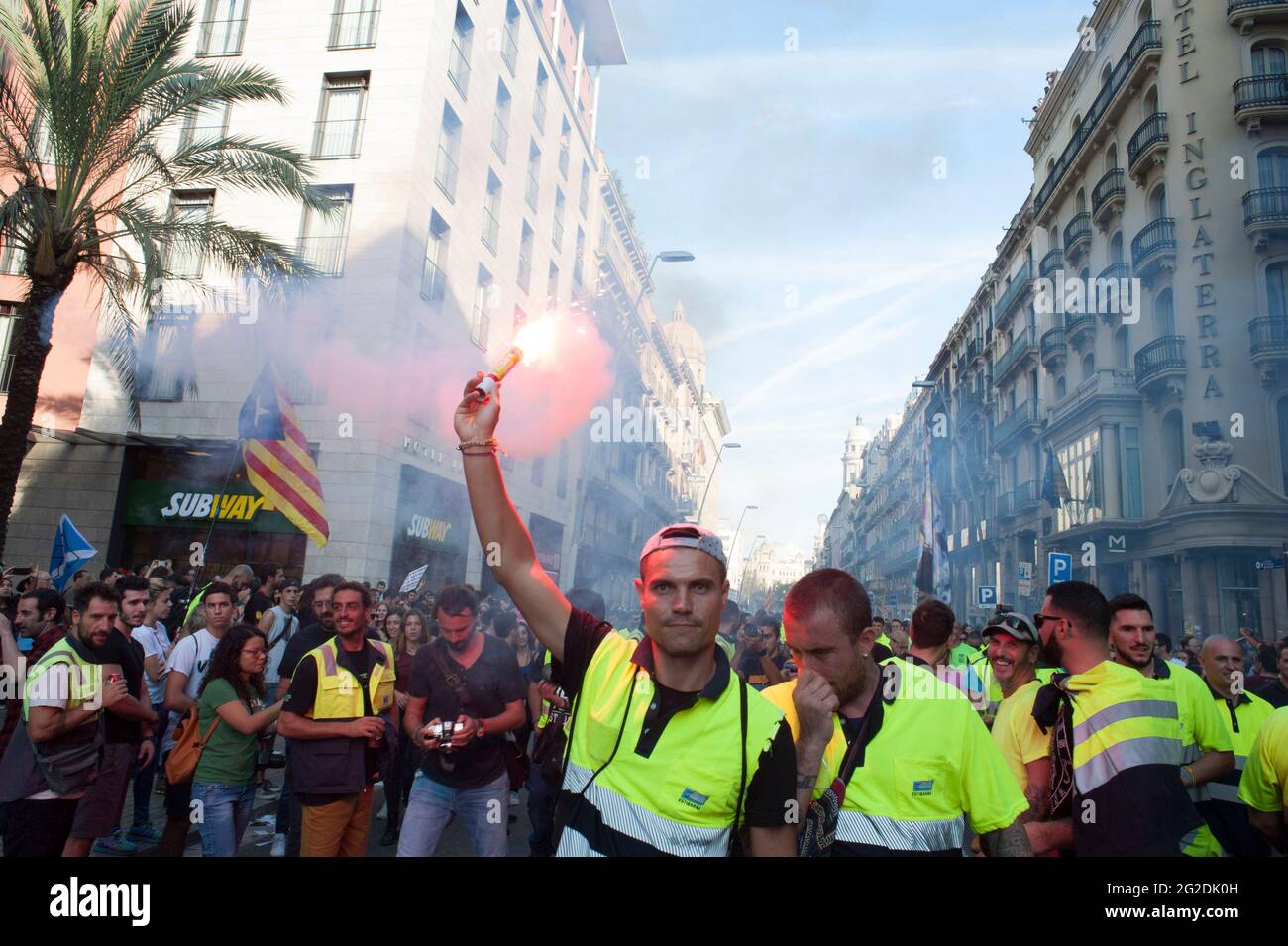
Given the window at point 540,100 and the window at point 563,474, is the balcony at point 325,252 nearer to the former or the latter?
the window at point 540,100

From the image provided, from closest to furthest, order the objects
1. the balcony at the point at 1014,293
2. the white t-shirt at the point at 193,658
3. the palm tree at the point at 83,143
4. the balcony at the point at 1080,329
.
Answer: the white t-shirt at the point at 193,658
the palm tree at the point at 83,143
the balcony at the point at 1080,329
the balcony at the point at 1014,293

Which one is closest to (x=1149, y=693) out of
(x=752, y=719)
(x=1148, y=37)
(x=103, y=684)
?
(x=752, y=719)

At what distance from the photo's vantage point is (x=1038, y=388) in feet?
107

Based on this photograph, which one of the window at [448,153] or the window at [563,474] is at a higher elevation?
the window at [448,153]

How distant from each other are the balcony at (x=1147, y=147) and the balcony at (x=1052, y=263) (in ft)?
19.0

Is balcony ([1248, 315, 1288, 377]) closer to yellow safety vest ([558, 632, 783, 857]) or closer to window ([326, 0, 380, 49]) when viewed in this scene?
window ([326, 0, 380, 49])

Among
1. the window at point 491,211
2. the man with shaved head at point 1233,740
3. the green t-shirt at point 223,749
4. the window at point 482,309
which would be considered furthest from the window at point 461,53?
the man with shaved head at point 1233,740

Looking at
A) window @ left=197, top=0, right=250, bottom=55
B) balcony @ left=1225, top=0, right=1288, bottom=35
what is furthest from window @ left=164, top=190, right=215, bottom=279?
balcony @ left=1225, top=0, right=1288, bottom=35

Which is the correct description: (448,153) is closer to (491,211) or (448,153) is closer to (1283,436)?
(491,211)

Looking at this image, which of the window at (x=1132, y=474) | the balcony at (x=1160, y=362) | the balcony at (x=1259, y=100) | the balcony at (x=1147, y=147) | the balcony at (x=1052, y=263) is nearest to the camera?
the balcony at (x=1259, y=100)

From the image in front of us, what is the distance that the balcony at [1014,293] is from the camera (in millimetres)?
33281

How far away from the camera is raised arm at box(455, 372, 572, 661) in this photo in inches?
84.9

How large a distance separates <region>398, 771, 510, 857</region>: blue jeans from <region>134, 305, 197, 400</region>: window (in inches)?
583

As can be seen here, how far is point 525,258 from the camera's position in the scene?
2331cm
